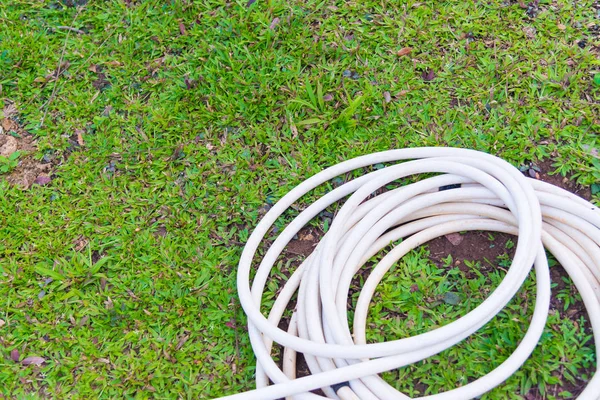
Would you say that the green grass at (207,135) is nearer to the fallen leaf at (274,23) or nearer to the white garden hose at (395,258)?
the fallen leaf at (274,23)

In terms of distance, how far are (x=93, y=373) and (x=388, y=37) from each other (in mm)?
2579

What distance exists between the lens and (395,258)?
273 cm

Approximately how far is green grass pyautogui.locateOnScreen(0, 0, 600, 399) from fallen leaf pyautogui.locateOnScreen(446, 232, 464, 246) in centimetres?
20

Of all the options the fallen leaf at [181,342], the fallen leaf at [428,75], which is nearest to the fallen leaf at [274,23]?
the fallen leaf at [428,75]

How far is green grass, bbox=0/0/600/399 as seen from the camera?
2756mm

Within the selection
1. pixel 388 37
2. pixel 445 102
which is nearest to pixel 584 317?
pixel 445 102

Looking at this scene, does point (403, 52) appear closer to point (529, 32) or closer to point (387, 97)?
point (387, 97)

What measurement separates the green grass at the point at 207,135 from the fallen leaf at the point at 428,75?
44 mm

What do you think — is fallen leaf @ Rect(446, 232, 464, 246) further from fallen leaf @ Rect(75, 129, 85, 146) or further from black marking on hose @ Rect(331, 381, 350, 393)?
fallen leaf @ Rect(75, 129, 85, 146)

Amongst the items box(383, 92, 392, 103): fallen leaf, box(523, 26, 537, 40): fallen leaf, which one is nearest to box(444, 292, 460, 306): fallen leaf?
box(383, 92, 392, 103): fallen leaf

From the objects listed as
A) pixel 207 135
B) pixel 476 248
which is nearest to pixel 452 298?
pixel 476 248

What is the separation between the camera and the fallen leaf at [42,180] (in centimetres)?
Result: 332

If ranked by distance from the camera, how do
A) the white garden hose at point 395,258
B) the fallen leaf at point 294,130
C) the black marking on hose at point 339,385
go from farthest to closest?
the fallen leaf at point 294,130, the black marking on hose at point 339,385, the white garden hose at point 395,258

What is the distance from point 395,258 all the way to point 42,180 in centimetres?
216
